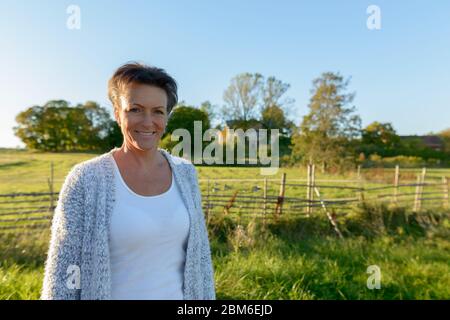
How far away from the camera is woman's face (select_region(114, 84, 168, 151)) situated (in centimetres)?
→ 135

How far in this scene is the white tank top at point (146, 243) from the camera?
1249 mm

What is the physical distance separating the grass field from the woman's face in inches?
91.0

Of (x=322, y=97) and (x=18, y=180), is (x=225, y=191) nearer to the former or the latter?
(x=18, y=180)

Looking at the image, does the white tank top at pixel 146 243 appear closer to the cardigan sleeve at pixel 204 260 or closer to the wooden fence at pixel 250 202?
the cardigan sleeve at pixel 204 260

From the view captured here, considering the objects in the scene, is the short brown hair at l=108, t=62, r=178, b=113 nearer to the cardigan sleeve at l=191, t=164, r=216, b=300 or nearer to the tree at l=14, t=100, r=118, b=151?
the cardigan sleeve at l=191, t=164, r=216, b=300

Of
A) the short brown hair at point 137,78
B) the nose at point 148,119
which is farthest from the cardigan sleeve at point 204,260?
the short brown hair at point 137,78

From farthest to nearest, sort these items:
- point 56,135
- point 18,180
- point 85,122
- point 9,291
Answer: point 56,135 < point 85,122 < point 18,180 < point 9,291

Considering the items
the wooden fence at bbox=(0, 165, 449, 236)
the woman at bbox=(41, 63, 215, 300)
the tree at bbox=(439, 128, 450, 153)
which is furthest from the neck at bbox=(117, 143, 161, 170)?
the tree at bbox=(439, 128, 450, 153)

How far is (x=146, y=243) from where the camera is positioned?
50.3 inches

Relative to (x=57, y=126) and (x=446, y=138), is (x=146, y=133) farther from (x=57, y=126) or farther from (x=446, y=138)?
(x=446, y=138)

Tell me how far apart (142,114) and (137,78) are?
0.17 m

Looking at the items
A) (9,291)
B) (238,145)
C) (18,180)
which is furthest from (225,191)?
(18,180)
